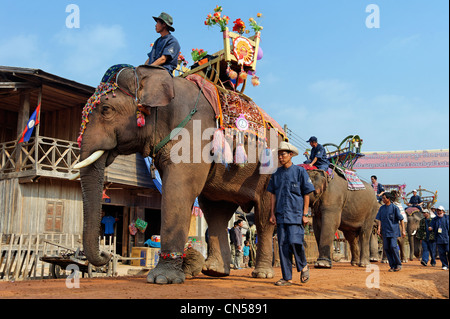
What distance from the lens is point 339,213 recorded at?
33.4ft

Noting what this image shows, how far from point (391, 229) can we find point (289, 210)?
4962 millimetres

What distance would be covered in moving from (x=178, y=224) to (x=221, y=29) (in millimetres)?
3546

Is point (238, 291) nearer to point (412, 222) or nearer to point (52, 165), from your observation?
point (52, 165)

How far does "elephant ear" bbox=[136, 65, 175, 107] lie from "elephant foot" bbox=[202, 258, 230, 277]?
2.53 meters

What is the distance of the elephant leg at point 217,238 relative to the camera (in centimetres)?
682

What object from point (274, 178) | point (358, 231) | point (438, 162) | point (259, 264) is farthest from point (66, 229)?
point (438, 162)

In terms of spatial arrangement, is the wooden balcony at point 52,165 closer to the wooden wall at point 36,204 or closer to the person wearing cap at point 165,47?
the wooden wall at point 36,204

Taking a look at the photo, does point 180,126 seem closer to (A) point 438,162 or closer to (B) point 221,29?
(B) point 221,29

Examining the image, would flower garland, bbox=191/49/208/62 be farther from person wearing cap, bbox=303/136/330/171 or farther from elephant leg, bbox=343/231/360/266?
elephant leg, bbox=343/231/360/266

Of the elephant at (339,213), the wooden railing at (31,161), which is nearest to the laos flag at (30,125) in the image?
the wooden railing at (31,161)

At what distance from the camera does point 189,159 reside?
586 cm

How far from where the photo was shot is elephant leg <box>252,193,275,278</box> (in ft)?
23.0

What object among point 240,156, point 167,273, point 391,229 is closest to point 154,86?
point 240,156
